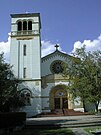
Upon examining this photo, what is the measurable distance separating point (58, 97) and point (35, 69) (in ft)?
21.3

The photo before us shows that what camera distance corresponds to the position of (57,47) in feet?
156

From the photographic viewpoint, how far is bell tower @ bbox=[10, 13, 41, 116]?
42.7 m

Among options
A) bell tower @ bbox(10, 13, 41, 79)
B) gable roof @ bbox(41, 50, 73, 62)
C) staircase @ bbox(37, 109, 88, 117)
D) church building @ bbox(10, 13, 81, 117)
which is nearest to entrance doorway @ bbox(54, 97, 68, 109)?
church building @ bbox(10, 13, 81, 117)

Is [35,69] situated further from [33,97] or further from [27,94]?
[33,97]

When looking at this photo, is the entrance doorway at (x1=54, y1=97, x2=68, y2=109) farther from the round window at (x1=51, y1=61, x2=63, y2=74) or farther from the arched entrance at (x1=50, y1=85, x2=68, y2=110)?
the round window at (x1=51, y1=61, x2=63, y2=74)

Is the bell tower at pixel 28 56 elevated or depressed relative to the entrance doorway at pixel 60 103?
elevated

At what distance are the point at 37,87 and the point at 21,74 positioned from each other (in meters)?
3.49

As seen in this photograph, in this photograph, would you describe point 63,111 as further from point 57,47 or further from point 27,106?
point 57,47

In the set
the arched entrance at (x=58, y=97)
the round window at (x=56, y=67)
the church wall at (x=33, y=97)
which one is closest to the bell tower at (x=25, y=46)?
the church wall at (x=33, y=97)

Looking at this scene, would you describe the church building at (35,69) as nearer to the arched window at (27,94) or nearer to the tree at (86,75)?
the arched window at (27,94)

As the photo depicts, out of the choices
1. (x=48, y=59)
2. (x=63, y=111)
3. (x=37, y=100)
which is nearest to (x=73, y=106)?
(x=63, y=111)

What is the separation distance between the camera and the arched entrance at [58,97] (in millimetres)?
44500

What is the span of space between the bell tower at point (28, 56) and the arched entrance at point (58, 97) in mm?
3041

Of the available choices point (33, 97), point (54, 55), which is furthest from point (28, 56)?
point (33, 97)
